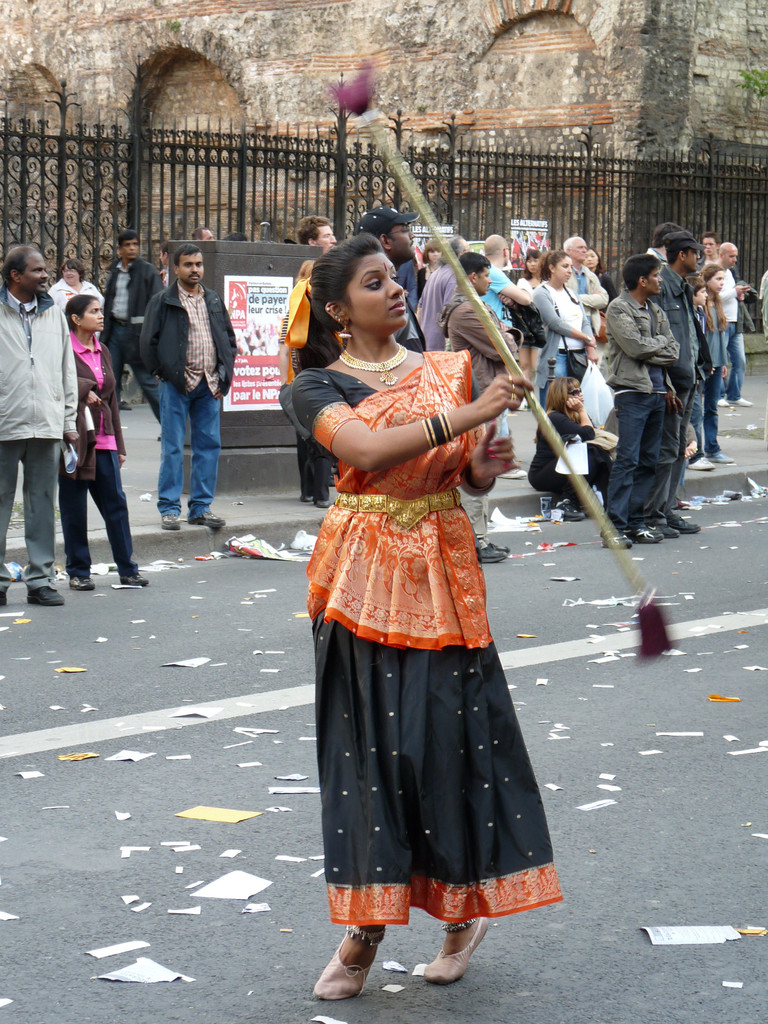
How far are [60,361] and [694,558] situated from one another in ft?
14.8

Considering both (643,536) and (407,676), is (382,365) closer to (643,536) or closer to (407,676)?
(407,676)

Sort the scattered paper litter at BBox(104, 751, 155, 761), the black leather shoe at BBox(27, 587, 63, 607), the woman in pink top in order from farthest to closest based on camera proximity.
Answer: the woman in pink top → the black leather shoe at BBox(27, 587, 63, 607) → the scattered paper litter at BBox(104, 751, 155, 761)

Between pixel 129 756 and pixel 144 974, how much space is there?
6.31ft

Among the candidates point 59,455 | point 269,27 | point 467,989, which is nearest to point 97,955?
point 467,989

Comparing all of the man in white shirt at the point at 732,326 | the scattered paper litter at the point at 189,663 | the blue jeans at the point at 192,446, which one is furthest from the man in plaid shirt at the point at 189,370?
the man in white shirt at the point at 732,326

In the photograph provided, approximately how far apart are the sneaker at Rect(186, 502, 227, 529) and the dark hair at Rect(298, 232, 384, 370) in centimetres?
679

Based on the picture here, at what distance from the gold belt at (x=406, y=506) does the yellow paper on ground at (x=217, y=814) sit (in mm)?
1626

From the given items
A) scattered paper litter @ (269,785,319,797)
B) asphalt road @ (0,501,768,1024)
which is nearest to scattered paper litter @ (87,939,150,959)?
asphalt road @ (0,501,768,1024)

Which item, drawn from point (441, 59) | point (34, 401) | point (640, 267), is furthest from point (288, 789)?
point (441, 59)

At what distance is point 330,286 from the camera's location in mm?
3791

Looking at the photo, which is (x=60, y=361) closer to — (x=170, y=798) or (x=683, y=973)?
(x=170, y=798)

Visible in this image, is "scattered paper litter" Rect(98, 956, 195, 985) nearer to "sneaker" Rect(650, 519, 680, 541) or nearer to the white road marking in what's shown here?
the white road marking

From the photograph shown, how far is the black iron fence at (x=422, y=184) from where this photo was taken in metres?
17.9

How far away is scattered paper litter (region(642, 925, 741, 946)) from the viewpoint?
3.93 metres
